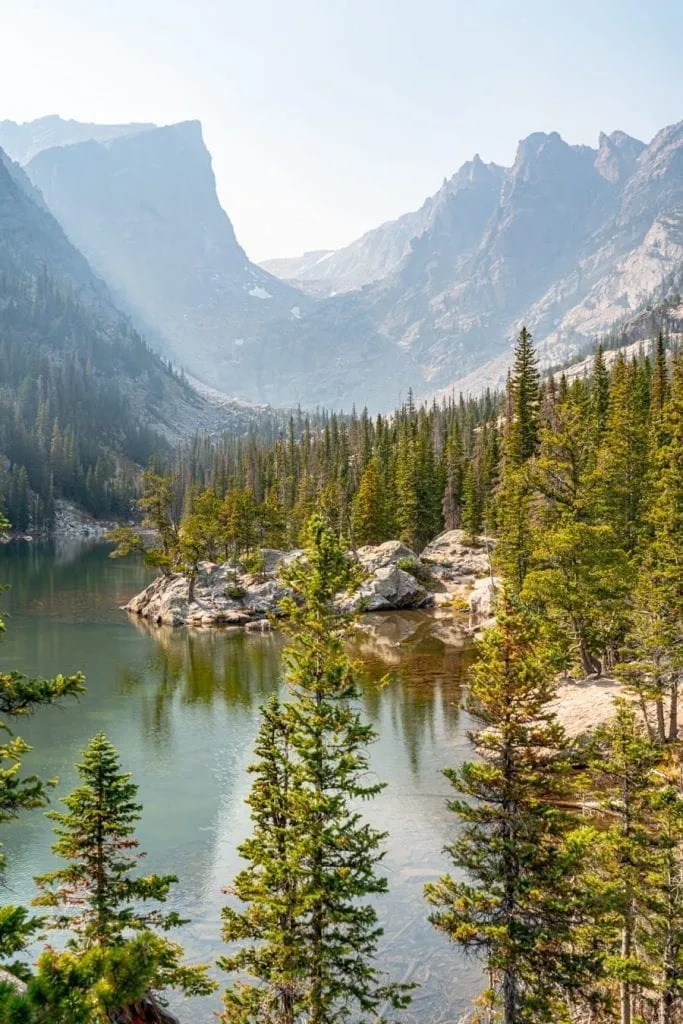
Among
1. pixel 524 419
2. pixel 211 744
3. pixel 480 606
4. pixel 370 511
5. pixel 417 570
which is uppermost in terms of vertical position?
pixel 524 419

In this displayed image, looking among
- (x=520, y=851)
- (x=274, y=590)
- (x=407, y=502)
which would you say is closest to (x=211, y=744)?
(x=520, y=851)

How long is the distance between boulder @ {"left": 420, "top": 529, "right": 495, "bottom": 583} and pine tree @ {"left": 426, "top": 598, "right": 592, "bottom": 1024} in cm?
7919

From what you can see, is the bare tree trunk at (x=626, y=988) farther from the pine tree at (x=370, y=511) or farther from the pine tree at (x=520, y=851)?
the pine tree at (x=370, y=511)

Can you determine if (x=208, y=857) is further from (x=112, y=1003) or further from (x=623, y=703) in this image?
(x=112, y=1003)

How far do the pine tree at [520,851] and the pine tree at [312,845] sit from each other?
2307mm

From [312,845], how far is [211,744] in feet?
101

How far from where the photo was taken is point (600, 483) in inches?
1764

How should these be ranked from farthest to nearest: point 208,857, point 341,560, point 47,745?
point 47,745 → point 208,857 → point 341,560

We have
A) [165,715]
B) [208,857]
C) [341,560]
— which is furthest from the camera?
[165,715]

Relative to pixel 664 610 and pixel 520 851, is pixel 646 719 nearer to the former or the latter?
pixel 664 610

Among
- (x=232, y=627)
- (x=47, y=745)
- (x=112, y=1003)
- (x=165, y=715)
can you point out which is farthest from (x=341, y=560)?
(x=232, y=627)

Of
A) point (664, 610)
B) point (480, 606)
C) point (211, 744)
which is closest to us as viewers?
point (664, 610)

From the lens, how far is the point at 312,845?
54.0 feet

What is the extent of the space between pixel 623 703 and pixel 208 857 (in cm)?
2052
